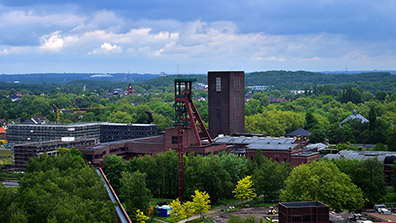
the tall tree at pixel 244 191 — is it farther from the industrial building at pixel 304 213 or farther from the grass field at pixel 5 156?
the grass field at pixel 5 156

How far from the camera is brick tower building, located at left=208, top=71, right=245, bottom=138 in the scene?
147375 millimetres

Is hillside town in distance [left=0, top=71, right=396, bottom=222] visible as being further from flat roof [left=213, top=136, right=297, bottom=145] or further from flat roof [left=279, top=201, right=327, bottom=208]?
flat roof [left=213, top=136, right=297, bottom=145]

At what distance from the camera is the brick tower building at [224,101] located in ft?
484

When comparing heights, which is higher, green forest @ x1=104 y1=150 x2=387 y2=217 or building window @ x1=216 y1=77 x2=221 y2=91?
building window @ x1=216 y1=77 x2=221 y2=91

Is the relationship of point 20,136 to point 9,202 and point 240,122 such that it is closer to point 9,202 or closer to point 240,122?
point 240,122

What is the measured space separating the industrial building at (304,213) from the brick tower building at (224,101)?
3156 inches

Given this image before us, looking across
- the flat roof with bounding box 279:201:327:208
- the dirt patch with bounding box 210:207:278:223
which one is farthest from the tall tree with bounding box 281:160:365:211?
the flat roof with bounding box 279:201:327:208

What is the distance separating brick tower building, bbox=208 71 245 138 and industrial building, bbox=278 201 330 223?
3156 inches

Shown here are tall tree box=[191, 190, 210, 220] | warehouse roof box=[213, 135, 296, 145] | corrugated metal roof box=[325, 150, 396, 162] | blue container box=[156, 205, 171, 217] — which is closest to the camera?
tall tree box=[191, 190, 210, 220]

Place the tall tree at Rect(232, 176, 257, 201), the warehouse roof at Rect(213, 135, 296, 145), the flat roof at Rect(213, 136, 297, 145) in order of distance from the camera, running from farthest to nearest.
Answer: the warehouse roof at Rect(213, 135, 296, 145) → the flat roof at Rect(213, 136, 297, 145) → the tall tree at Rect(232, 176, 257, 201)

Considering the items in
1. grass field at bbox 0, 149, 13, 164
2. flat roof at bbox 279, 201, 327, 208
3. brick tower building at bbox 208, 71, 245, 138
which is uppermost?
brick tower building at bbox 208, 71, 245, 138

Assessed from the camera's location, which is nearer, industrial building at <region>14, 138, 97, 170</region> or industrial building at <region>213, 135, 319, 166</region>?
industrial building at <region>213, 135, 319, 166</region>

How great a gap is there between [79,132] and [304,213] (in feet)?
373

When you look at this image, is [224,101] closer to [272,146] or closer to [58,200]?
[272,146]
